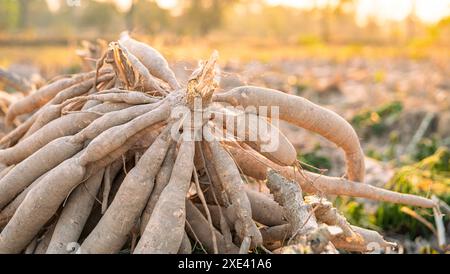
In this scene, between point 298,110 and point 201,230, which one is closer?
point 201,230

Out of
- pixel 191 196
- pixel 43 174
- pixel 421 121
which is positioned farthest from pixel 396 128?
pixel 43 174

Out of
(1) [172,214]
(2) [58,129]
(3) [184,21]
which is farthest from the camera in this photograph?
(3) [184,21]

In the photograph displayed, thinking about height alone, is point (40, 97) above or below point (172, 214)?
above

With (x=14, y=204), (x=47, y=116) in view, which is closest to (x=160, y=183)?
(x=14, y=204)

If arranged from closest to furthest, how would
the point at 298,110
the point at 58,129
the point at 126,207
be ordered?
1. the point at 126,207
2. the point at 58,129
3. the point at 298,110

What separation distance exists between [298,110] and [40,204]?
1.63m

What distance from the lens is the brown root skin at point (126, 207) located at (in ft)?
9.25

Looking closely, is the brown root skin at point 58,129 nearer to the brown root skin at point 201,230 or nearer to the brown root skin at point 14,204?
the brown root skin at point 14,204

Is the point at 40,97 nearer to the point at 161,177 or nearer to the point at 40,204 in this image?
the point at 40,204

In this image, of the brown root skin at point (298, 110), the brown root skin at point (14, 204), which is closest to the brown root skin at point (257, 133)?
the brown root skin at point (298, 110)

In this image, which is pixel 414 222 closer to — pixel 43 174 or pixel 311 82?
pixel 43 174

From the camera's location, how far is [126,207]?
286 cm

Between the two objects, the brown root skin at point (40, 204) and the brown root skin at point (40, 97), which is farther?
the brown root skin at point (40, 97)
